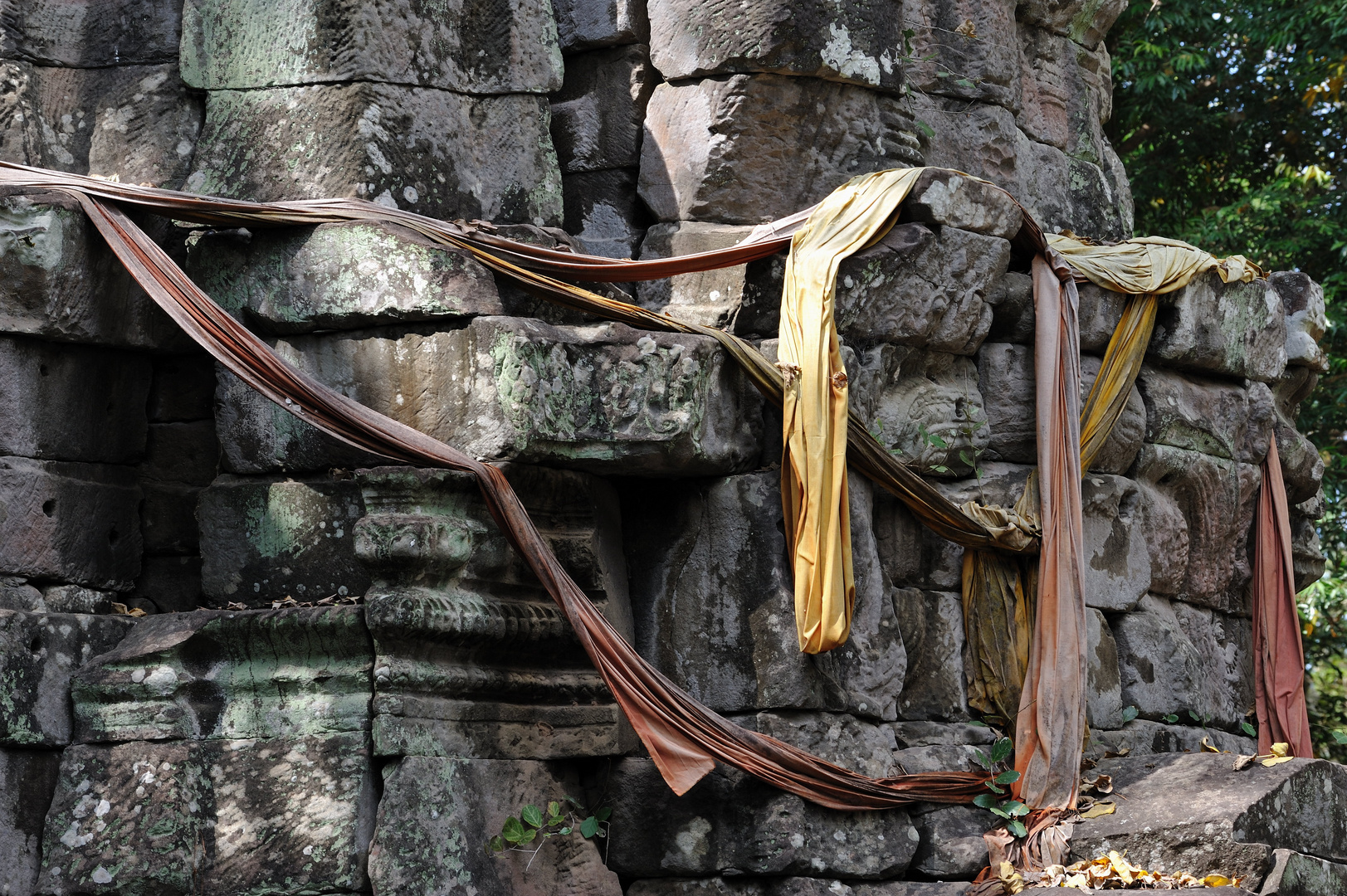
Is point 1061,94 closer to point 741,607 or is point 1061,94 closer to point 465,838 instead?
point 741,607

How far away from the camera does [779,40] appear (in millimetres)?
5445

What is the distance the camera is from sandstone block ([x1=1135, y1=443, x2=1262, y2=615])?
6.41 meters

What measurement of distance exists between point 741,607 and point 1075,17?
356 centimetres

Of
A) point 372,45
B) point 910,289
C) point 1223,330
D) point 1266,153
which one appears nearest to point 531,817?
point 910,289

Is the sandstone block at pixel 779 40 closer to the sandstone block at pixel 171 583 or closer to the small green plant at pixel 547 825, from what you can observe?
the sandstone block at pixel 171 583

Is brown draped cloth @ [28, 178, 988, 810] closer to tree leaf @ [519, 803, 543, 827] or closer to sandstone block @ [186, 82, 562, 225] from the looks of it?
tree leaf @ [519, 803, 543, 827]

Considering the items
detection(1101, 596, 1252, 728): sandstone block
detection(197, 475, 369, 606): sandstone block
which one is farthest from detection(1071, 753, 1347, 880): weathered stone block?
detection(197, 475, 369, 606): sandstone block

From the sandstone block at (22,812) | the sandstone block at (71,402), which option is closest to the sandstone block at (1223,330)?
the sandstone block at (71,402)

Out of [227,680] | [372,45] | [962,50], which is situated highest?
[962,50]

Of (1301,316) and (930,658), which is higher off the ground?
(1301,316)

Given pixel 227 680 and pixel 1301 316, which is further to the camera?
pixel 1301 316

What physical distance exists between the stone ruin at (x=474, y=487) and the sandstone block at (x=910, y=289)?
0.05ft

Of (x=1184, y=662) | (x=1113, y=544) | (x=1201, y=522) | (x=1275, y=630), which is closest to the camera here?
(x=1113, y=544)

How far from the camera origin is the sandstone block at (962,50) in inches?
252
